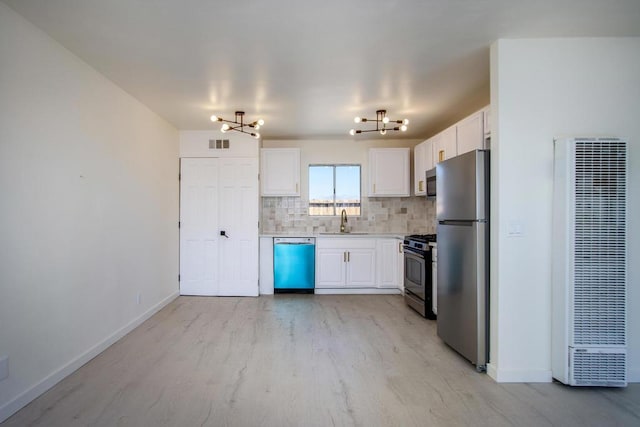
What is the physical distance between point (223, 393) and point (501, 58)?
3.23 meters

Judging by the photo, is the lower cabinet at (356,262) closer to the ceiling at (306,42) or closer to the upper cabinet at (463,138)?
the upper cabinet at (463,138)

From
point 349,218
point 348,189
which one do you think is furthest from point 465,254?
point 348,189

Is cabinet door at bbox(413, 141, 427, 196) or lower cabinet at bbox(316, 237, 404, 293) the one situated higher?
cabinet door at bbox(413, 141, 427, 196)

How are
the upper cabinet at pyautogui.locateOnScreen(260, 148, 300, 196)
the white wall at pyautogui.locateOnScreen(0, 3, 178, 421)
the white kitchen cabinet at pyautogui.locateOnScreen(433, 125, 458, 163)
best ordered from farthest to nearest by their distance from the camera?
the upper cabinet at pyautogui.locateOnScreen(260, 148, 300, 196) < the white kitchen cabinet at pyautogui.locateOnScreen(433, 125, 458, 163) < the white wall at pyautogui.locateOnScreen(0, 3, 178, 421)

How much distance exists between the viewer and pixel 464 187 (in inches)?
108

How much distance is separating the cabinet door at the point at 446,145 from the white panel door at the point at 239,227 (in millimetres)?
2695

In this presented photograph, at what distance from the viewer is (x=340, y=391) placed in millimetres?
2318

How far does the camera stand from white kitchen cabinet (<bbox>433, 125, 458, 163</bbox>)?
12.5 ft

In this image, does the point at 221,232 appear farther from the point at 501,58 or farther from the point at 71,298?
the point at 501,58

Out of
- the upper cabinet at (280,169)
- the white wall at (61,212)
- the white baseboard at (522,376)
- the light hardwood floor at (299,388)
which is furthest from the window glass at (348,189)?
the white baseboard at (522,376)

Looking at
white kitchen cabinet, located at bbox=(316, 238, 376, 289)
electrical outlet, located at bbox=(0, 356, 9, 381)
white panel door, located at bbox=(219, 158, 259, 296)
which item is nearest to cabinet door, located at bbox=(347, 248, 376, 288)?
white kitchen cabinet, located at bbox=(316, 238, 376, 289)

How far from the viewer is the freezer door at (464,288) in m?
2.59

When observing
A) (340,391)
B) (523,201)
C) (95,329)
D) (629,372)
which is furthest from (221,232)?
(629,372)

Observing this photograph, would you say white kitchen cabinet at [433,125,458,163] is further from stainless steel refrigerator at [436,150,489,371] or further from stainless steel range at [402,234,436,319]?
stainless steel range at [402,234,436,319]
